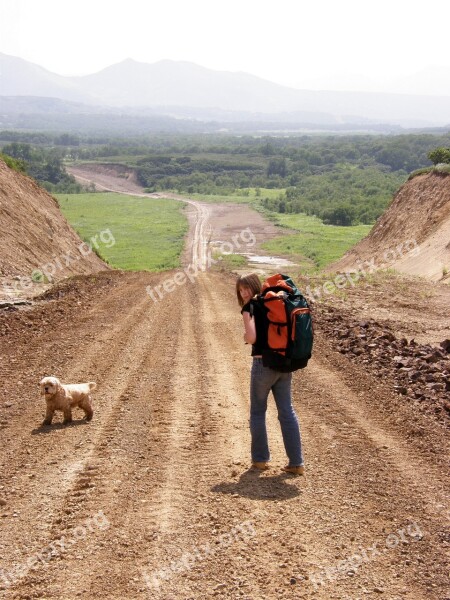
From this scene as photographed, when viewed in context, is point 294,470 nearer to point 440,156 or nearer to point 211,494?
point 211,494

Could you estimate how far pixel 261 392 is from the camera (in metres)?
7.18

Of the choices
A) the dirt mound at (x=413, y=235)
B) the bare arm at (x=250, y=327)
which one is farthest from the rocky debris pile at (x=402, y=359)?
the dirt mound at (x=413, y=235)

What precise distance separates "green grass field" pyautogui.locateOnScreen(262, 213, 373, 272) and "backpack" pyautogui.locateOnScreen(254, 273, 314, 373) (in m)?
36.5

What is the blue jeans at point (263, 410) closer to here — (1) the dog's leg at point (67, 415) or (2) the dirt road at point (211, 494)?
(2) the dirt road at point (211, 494)

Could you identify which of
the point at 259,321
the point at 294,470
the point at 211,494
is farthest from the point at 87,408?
the point at 259,321

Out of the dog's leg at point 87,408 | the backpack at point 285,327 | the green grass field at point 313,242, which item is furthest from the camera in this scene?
the green grass field at point 313,242

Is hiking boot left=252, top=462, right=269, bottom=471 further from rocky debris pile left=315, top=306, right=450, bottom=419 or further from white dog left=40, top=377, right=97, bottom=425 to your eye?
rocky debris pile left=315, top=306, right=450, bottom=419

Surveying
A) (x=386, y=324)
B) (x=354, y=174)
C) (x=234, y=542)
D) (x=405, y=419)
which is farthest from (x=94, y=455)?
(x=354, y=174)

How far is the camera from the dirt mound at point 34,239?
87.2 feet

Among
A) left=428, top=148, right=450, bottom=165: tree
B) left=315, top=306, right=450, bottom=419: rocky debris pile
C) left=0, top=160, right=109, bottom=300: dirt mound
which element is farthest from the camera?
left=428, top=148, right=450, bottom=165: tree

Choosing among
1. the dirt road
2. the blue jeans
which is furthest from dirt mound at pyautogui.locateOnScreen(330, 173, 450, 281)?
Answer: the blue jeans

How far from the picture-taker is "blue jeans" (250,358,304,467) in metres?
7.12

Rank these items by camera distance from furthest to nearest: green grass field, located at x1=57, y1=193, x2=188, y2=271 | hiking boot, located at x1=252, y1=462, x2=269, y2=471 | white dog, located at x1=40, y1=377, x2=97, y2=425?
green grass field, located at x1=57, y1=193, x2=188, y2=271 → white dog, located at x1=40, y1=377, x2=97, y2=425 → hiking boot, located at x1=252, y1=462, x2=269, y2=471

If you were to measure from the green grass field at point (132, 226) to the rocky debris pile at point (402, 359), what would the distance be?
3107 centimetres
